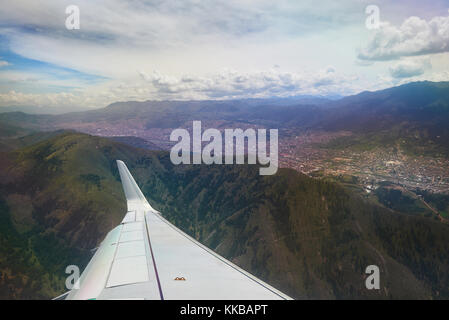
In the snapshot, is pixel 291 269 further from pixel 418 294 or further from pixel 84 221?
pixel 84 221

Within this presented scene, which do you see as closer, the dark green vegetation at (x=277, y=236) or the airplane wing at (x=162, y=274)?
the airplane wing at (x=162, y=274)

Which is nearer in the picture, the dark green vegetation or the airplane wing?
the airplane wing

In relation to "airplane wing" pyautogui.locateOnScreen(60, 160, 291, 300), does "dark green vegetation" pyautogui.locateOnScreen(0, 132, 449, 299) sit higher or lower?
lower

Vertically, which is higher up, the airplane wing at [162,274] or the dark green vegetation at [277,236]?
the airplane wing at [162,274]
